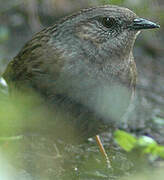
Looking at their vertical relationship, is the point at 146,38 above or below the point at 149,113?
above

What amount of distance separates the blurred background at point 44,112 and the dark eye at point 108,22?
0.36 metres

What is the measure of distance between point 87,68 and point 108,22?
516 mm

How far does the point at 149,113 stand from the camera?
5.20 meters

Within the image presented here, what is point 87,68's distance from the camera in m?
3.64

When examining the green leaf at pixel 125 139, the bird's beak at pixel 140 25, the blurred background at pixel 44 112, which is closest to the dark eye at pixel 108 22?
the bird's beak at pixel 140 25

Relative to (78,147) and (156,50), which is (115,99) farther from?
(156,50)

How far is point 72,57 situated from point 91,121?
0.57 meters

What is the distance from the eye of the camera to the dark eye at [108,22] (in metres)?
3.84

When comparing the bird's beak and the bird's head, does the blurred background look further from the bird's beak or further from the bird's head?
the bird's beak

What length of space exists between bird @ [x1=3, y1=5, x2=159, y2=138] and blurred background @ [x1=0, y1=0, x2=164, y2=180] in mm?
275

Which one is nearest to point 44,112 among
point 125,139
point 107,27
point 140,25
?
point 107,27

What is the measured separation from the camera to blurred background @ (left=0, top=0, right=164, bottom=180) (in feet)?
10.5

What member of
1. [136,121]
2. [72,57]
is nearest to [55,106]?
[72,57]

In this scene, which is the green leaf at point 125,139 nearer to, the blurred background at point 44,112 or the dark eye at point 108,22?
the blurred background at point 44,112
